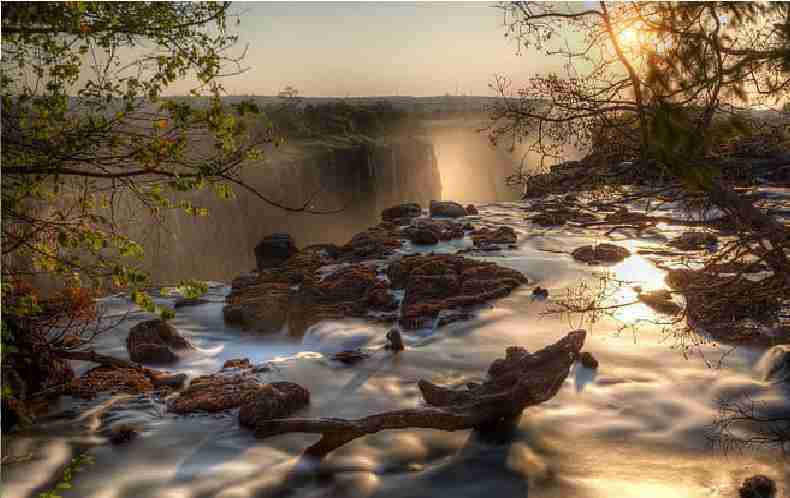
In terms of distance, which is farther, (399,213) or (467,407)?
(399,213)

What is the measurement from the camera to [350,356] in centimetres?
1166

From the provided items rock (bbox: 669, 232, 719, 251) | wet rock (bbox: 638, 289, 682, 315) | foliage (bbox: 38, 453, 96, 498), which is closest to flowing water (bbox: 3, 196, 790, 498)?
wet rock (bbox: 638, 289, 682, 315)

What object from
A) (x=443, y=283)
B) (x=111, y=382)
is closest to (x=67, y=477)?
(x=111, y=382)

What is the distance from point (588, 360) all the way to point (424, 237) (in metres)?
9.93

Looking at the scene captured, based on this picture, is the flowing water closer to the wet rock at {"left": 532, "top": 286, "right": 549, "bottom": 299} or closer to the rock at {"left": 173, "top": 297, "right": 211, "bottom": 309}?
the wet rock at {"left": 532, "top": 286, "right": 549, "bottom": 299}

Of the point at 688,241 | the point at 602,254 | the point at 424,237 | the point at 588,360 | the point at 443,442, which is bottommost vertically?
the point at 443,442

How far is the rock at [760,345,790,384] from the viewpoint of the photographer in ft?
32.4

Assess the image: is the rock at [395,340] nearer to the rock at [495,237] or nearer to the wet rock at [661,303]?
the wet rock at [661,303]

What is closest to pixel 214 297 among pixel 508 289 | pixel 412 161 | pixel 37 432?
pixel 508 289

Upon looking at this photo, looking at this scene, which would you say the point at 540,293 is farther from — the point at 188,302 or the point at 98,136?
the point at 98,136

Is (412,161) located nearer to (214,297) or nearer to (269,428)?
(214,297)

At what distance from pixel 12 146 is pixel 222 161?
1458mm

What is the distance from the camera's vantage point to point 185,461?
310 inches

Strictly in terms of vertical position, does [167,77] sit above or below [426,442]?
above
